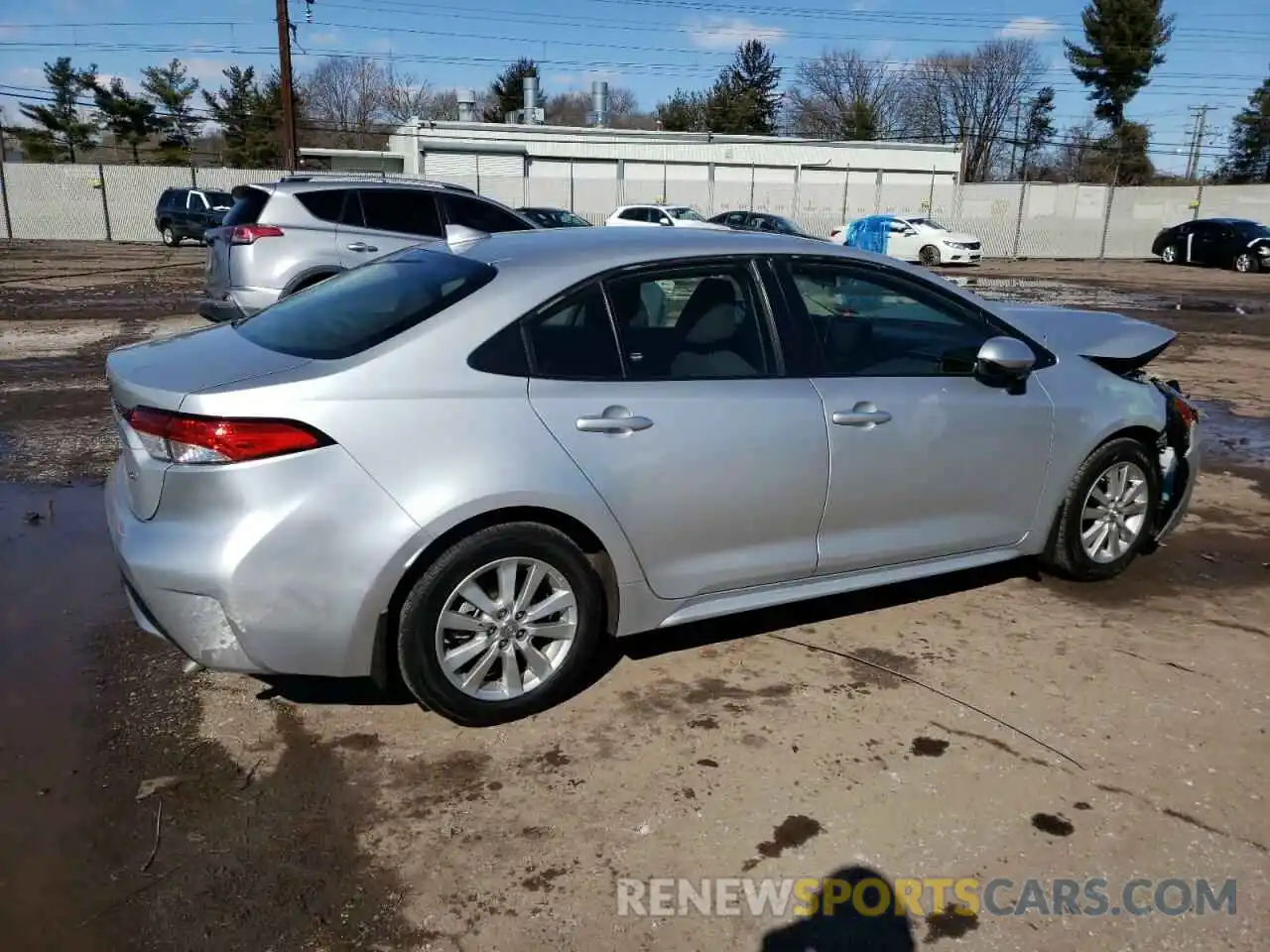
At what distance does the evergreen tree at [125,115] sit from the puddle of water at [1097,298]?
2153 inches

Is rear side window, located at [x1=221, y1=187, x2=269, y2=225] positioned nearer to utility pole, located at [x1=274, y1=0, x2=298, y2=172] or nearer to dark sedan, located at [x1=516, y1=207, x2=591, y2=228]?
→ dark sedan, located at [x1=516, y1=207, x2=591, y2=228]

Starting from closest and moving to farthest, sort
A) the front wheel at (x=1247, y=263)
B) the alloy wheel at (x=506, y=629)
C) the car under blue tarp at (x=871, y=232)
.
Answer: the alloy wheel at (x=506, y=629) < the car under blue tarp at (x=871, y=232) < the front wheel at (x=1247, y=263)

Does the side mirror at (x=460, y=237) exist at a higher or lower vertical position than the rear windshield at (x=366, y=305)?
higher

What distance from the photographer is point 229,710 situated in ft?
11.5

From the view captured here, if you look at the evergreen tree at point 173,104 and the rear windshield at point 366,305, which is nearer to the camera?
the rear windshield at point 366,305

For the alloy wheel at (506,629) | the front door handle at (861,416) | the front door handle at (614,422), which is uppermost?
the front door handle at (614,422)

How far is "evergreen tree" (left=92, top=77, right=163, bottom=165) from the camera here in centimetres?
5891

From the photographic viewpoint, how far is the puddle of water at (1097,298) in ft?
60.2

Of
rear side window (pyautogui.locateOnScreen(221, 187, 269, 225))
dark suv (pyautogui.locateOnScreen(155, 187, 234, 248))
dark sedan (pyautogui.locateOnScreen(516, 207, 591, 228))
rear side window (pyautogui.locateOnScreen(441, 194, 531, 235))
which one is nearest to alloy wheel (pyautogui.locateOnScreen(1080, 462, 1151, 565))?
rear side window (pyautogui.locateOnScreen(441, 194, 531, 235))

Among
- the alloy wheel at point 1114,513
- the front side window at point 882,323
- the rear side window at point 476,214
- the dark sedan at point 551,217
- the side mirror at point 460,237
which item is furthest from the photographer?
the dark sedan at point 551,217

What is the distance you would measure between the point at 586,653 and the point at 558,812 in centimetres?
65

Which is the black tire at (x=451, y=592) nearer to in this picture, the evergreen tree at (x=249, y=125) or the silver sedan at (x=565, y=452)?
the silver sedan at (x=565, y=452)

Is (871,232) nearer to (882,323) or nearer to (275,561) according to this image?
(882,323)

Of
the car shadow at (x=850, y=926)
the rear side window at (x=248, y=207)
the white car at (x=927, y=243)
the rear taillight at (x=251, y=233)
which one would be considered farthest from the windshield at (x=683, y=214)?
the car shadow at (x=850, y=926)
